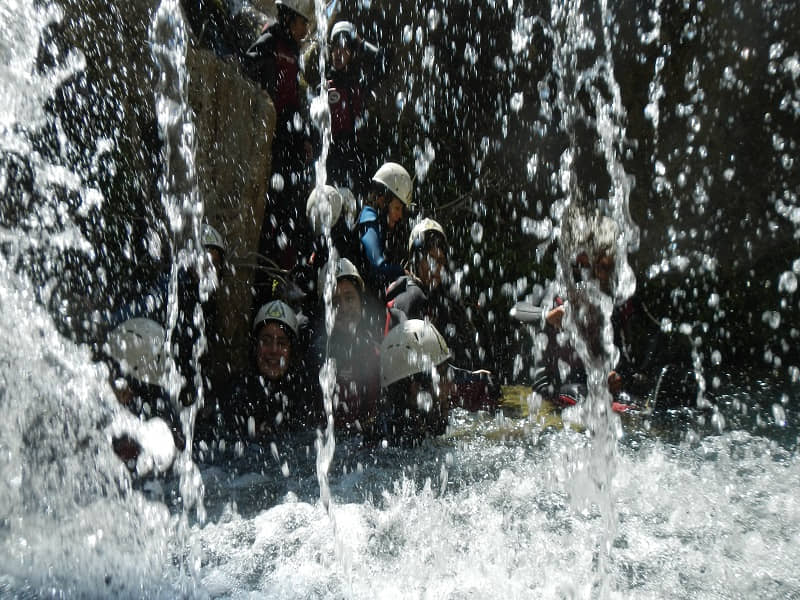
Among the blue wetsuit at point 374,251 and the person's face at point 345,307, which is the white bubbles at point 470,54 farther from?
the person's face at point 345,307

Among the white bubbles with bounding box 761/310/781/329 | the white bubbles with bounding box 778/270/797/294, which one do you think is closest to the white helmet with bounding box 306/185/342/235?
the white bubbles with bounding box 761/310/781/329

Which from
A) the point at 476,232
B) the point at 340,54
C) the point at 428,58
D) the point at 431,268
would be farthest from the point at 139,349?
the point at 428,58

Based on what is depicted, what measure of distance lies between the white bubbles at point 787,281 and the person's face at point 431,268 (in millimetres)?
3545

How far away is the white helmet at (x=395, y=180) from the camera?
5022mm

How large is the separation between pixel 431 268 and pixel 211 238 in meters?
1.54

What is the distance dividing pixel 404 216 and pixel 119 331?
2.36m

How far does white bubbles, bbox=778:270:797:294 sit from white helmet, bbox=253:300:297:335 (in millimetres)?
4638

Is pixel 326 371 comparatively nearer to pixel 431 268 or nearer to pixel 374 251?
pixel 374 251

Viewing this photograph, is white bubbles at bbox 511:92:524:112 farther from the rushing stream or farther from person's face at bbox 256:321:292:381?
person's face at bbox 256:321:292:381

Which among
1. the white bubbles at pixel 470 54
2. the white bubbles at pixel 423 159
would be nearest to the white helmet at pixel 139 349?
the white bubbles at pixel 423 159

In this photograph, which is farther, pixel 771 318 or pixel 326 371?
pixel 771 318

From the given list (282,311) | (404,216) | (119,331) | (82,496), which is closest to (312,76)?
(404,216)

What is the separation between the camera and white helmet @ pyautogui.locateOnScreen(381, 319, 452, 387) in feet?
12.8

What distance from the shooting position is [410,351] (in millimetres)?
3920
